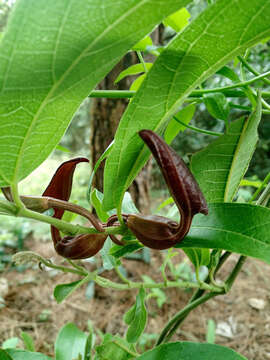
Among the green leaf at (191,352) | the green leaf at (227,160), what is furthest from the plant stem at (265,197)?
the green leaf at (191,352)

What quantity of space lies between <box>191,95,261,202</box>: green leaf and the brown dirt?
4.91ft

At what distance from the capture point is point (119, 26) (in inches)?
7.3

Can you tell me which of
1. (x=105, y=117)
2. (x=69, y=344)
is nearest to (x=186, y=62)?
(x=69, y=344)

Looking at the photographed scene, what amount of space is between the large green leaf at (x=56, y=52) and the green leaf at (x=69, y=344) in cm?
52

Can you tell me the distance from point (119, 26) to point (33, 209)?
18 centimetres

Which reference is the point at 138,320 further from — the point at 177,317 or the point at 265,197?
the point at 265,197

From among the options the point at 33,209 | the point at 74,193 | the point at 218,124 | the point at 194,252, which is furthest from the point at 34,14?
the point at 74,193

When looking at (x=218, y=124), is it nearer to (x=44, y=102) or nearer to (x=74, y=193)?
(x=74, y=193)

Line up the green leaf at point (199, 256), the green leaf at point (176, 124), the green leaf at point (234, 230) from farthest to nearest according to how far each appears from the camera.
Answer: the green leaf at point (176, 124) → the green leaf at point (199, 256) → the green leaf at point (234, 230)

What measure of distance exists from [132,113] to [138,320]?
12.2 inches

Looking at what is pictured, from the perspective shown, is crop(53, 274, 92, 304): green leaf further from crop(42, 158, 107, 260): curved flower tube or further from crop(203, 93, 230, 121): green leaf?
crop(203, 93, 230, 121): green leaf

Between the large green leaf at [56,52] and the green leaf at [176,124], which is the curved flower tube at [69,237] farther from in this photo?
the green leaf at [176,124]

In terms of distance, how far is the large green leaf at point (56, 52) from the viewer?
17cm

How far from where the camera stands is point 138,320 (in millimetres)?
423
